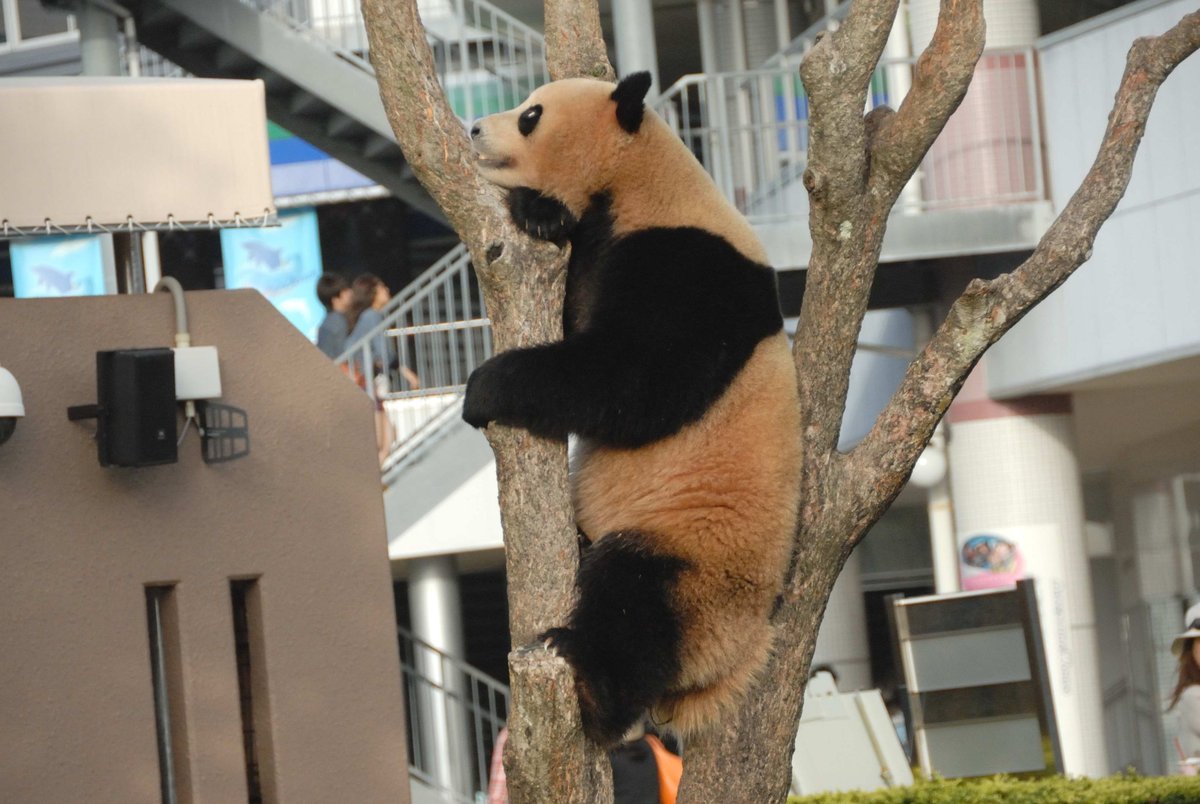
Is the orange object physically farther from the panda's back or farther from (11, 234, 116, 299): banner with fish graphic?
(11, 234, 116, 299): banner with fish graphic

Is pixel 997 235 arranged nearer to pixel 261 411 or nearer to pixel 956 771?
pixel 956 771

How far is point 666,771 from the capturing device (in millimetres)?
5719

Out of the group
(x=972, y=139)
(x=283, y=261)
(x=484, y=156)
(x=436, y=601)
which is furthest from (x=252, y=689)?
(x=283, y=261)

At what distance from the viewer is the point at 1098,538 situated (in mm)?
13961

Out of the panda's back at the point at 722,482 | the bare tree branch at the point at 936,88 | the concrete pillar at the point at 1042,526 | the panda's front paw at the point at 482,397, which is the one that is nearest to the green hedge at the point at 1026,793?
the concrete pillar at the point at 1042,526

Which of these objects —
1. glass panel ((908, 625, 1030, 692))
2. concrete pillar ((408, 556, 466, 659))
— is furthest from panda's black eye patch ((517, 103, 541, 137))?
concrete pillar ((408, 556, 466, 659))

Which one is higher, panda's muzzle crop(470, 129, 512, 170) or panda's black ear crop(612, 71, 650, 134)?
panda's black ear crop(612, 71, 650, 134)

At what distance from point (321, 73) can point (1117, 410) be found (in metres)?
6.01

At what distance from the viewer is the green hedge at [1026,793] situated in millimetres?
7109

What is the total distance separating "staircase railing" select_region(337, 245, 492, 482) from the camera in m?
9.88

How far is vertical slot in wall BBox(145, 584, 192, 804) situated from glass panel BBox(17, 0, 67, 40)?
12.8 metres

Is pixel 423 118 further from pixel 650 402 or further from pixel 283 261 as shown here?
pixel 283 261

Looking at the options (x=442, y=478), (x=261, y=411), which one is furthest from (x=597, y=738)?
(x=442, y=478)

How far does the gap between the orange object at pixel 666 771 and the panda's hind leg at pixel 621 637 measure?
2.41 meters
